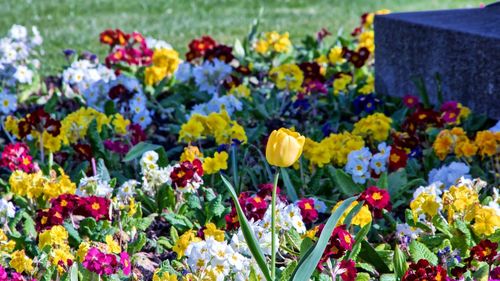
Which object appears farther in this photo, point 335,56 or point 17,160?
point 335,56

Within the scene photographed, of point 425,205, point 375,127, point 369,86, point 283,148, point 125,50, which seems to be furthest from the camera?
point 125,50

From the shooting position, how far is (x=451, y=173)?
3758 mm

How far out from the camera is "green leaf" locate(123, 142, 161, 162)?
405 centimetres

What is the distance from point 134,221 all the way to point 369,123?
1.32m

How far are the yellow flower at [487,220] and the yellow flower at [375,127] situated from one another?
1303 mm

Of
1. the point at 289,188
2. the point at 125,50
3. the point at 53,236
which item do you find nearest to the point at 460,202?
the point at 289,188

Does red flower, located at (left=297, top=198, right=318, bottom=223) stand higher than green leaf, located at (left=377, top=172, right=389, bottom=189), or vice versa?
red flower, located at (left=297, top=198, right=318, bottom=223)

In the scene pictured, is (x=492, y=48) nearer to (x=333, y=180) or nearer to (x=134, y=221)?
(x=333, y=180)

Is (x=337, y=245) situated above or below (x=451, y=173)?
above

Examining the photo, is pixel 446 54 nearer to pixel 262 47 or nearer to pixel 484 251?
pixel 262 47

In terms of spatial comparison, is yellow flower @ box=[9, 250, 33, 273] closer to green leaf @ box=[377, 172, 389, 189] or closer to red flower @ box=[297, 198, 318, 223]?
red flower @ box=[297, 198, 318, 223]

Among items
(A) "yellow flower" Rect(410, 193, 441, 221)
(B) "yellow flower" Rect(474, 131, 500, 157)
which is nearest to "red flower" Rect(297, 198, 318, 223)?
(A) "yellow flower" Rect(410, 193, 441, 221)

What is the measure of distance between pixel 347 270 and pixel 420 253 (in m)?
0.37

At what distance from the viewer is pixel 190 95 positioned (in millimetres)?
5477
